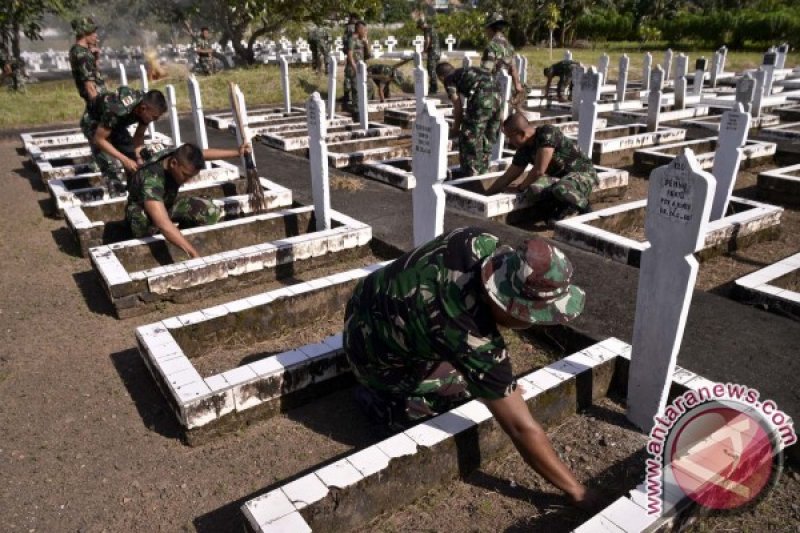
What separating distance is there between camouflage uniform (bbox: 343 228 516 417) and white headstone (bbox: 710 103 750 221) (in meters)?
4.98

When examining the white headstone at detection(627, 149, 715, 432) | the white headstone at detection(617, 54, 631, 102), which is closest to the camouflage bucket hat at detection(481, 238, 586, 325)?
the white headstone at detection(627, 149, 715, 432)

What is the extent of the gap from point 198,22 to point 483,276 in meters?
34.8

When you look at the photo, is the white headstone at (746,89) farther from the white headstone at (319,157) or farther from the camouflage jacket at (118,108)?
the camouflage jacket at (118,108)

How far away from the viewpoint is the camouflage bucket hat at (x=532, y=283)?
7.13 feet

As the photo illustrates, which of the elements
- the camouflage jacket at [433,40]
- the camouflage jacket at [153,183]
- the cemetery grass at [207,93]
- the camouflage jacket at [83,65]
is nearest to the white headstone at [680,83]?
the camouflage jacket at [433,40]

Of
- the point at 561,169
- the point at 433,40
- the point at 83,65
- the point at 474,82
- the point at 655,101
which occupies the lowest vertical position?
the point at 561,169

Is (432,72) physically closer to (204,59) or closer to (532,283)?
(204,59)

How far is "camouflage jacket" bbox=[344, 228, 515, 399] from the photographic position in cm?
237

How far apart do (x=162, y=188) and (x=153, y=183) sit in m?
0.09

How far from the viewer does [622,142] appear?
9.84 m

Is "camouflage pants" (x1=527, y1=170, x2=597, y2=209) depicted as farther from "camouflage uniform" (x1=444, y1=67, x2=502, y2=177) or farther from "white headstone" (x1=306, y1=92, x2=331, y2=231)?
"white headstone" (x1=306, y1=92, x2=331, y2=231)

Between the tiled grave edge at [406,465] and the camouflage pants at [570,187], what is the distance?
3.33 m

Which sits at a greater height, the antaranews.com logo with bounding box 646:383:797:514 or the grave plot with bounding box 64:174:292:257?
the grave plot with bounding box 64:174:292:257

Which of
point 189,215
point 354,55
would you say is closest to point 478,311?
point 189,215
